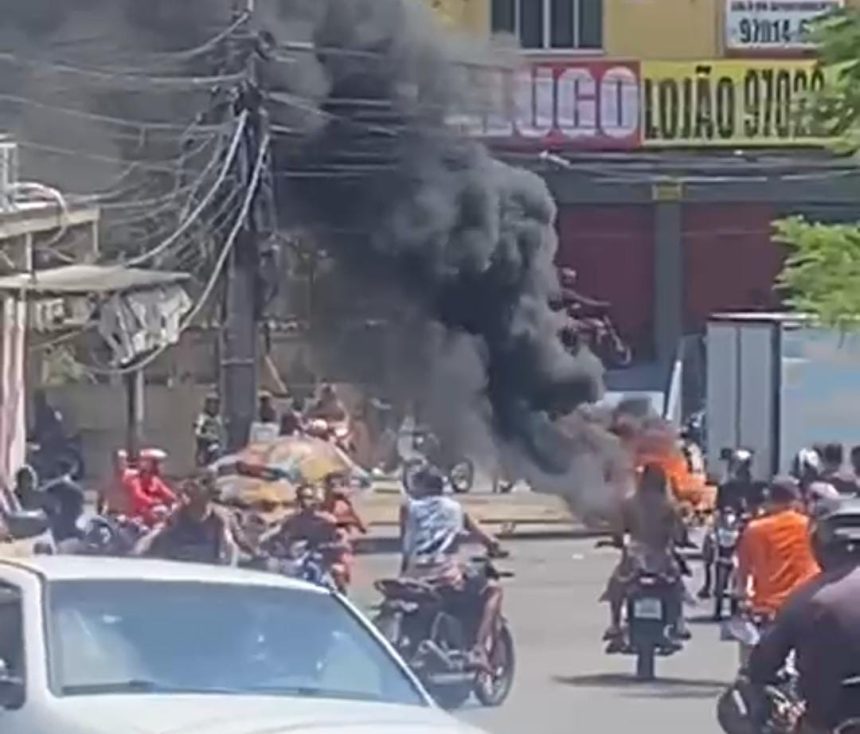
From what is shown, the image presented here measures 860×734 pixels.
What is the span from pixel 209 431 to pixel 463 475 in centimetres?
334

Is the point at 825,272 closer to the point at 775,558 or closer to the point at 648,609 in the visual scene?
the point at 775,558

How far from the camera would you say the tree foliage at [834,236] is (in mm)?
14273

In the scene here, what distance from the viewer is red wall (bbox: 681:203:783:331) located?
4544 cm

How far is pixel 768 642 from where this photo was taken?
8.41 meters

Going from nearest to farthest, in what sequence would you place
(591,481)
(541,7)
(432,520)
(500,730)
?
(500,730) < (432,520) < (591,481) < (541,7)

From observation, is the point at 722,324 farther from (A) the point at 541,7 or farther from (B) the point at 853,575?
(B) the point at 853,575

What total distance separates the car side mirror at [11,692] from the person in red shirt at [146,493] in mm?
14230

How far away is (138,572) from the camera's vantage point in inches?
360

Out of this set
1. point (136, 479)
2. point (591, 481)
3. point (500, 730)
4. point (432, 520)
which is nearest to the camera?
point (500, 730)

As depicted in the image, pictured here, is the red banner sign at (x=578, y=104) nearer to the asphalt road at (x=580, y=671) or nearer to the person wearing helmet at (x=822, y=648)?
the asphalt road at (x=580, y=671)

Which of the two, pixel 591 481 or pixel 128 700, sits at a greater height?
pixel 128 700

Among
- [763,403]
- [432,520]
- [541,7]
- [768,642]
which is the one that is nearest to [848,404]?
[763,403]

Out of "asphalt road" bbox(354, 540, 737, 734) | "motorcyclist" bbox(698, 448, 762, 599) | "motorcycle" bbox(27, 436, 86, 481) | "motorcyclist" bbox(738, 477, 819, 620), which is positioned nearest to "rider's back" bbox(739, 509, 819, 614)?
"motorcyclist" bbox(738, 477, 819, 620)

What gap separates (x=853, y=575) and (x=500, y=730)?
7825mm
